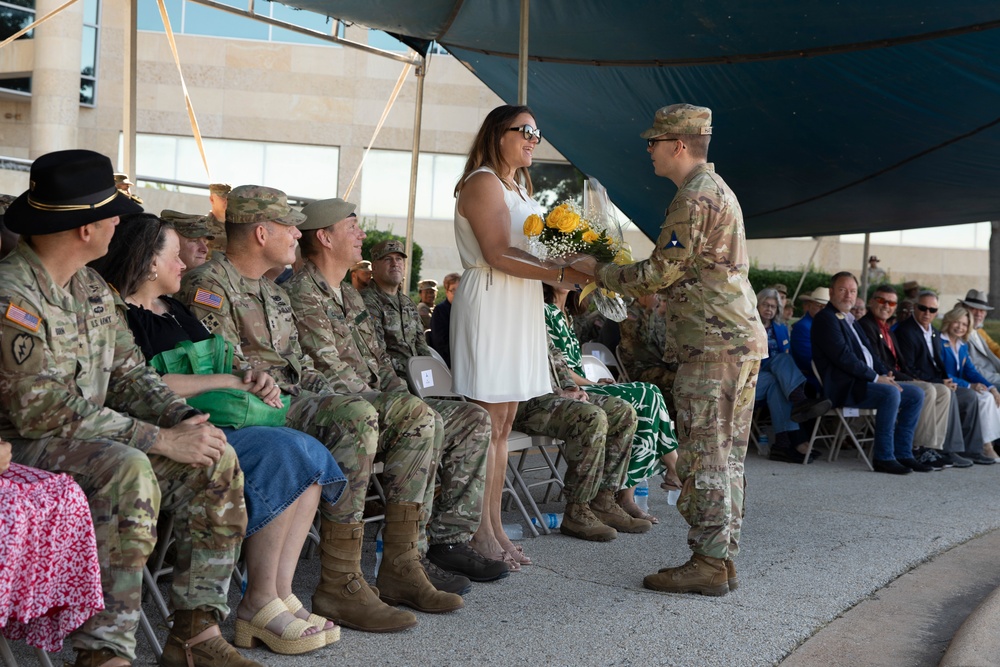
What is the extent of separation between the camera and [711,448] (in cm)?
426

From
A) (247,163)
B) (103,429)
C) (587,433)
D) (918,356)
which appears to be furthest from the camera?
(247,163)

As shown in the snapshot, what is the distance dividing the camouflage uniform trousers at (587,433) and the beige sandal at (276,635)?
7.49 feet

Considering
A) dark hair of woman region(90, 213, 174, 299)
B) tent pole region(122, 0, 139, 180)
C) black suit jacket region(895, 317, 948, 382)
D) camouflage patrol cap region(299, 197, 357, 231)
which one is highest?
tent pole region(122, 0, 139, 180)

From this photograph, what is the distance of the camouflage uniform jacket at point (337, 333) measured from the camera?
453 centimetres

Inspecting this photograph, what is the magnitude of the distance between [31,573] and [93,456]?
0.36 m

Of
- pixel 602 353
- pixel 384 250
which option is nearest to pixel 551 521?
pixel 384 250

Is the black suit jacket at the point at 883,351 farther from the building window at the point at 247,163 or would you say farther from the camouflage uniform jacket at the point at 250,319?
the building window at the point at 247,163

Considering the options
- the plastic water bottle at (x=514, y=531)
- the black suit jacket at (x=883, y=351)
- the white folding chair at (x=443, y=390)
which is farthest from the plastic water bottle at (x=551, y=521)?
the black suit jacket at (x=883, y=351)

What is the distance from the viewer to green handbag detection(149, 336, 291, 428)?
138 inches

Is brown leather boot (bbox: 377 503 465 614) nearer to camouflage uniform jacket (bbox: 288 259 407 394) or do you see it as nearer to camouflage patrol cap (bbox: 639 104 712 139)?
camouflage uniform jacket (bbox: 288 259 407 394)

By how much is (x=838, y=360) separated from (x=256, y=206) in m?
6.17

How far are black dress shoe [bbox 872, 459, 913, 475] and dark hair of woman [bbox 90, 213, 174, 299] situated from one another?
268 inches

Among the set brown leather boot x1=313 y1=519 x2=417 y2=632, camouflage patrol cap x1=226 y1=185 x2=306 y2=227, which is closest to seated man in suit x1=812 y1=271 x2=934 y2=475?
camouflage patrol cap x1=226 y1=185 x2=306 y2=227

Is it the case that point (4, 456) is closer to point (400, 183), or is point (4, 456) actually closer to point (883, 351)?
point (883, 351)
